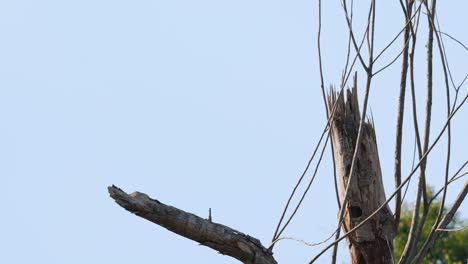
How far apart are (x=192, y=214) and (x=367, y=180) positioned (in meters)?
1.16

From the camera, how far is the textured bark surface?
14.8ft

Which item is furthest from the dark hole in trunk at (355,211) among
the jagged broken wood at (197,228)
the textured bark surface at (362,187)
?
the jagged broken wood at (197,228)

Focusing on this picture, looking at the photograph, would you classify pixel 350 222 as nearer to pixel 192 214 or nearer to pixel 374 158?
pixel 374 158

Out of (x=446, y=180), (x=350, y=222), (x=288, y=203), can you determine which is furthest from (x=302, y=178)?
(x=350, y=222)

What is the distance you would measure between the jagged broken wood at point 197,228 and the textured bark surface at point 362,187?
2.79 feet

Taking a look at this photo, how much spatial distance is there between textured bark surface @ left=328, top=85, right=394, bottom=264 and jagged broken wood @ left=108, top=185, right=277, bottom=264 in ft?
2.79

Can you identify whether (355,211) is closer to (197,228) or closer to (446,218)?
(446,218)

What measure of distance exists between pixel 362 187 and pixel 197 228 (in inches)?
44.8

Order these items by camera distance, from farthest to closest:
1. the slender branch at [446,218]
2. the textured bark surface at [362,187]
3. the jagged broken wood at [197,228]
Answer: the textured bark surface at [362,187], the slender branch at [446,218], the jagged broken wood at [197,228]

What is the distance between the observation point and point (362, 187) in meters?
4.53

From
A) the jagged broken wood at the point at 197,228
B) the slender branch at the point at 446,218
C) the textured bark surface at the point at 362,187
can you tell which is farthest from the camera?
the textured bark surface at the point at 362,187

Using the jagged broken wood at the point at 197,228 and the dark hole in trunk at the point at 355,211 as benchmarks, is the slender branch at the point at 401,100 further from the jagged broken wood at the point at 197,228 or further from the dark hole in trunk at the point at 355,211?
the jagged broken wood at the point at 197,228

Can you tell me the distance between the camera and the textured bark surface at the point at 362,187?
14.8ft

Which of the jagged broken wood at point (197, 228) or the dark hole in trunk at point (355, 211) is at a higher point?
the dark hole in trunk at point (355, 211)
